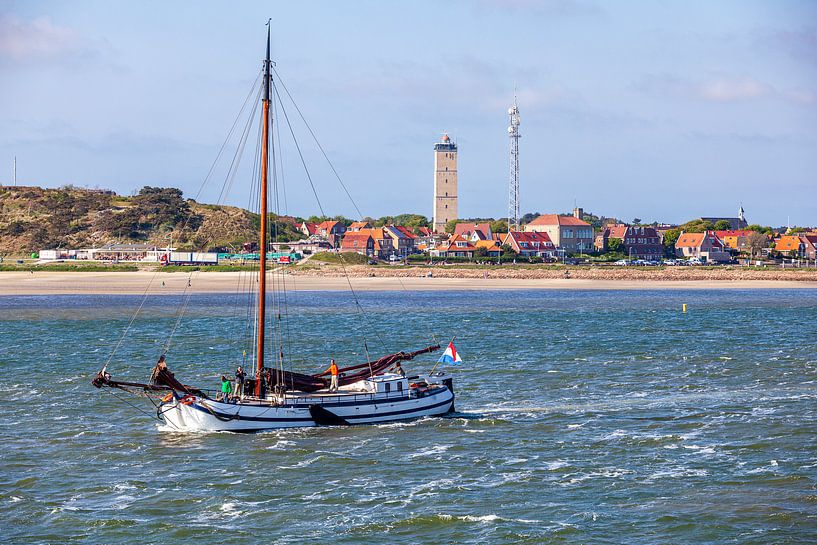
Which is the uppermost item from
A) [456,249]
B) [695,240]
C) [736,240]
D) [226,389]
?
[736,240]

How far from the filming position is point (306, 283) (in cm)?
12131

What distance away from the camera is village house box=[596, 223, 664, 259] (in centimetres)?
17575

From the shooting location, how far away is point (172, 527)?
23750mm

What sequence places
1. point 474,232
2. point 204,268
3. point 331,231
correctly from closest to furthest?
point 204,268
point 474,232
point 331,231

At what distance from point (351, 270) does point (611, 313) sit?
62524mm

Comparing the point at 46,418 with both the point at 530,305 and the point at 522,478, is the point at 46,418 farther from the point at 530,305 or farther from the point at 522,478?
the point at 530,305

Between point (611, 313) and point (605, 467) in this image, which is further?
point (611, 313)

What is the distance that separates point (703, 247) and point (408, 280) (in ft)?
224

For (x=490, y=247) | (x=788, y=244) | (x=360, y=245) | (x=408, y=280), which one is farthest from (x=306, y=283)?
(x=788, y=244)

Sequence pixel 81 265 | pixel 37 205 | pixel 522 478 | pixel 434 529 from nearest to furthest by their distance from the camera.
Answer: pixel 434 529 → pixel 522 478 → pixel 81 265 → pixel 37 205

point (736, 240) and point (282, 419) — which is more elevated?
point (736, 240)

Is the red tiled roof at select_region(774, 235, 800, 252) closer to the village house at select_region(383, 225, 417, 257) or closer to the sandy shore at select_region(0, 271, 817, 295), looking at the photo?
the sandy shore at select_region(0, 271, 817, 295)

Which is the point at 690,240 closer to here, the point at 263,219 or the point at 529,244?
the point at 529,244

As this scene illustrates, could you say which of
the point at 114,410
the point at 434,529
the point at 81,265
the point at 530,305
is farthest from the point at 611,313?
the point at 81,265
